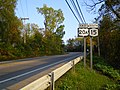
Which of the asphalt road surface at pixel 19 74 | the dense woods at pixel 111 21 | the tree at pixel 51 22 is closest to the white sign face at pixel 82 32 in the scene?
the asphalt road surface at pixel 19 74

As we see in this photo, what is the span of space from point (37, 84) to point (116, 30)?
91.8ft

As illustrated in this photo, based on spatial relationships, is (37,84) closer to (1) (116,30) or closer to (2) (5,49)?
(1) (116,30)

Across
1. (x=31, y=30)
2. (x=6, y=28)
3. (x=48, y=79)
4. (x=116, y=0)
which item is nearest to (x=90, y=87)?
(x=48, y=79)

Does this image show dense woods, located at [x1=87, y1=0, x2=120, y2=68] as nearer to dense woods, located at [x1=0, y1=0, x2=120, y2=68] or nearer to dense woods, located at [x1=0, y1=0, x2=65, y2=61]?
dense woods, located at [x1=0, y1=0, x2=120, y2=68]

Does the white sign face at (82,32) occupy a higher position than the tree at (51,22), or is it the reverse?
the tree at (51,22)

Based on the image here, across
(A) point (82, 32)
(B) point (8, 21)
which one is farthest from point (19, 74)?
(B) point (8, 21)

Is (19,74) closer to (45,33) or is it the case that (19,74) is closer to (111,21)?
(111,21)

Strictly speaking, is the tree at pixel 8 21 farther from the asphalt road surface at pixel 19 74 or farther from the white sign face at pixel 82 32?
the white sign face at pixel 82 32

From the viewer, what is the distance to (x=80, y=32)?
1948 centimetres

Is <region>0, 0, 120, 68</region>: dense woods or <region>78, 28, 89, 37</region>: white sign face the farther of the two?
<region>0, 0, 120, 68</region>: dense woods

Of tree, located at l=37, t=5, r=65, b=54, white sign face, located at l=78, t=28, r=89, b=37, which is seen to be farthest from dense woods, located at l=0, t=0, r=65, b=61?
white sign face, located at l=78, t=28, r=89, b=37

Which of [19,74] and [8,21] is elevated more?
[8,21]

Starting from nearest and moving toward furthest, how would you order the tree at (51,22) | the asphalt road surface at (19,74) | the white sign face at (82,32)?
the asphalt road surface at (19,74) → the white sign face at (82,32) → the tree at (51,22)

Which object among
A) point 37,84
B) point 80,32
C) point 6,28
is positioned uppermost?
point 6,28
